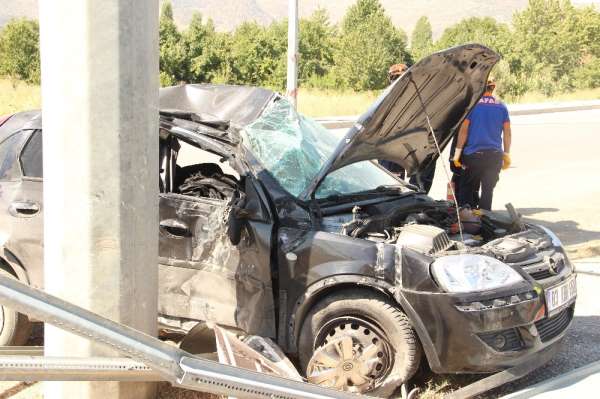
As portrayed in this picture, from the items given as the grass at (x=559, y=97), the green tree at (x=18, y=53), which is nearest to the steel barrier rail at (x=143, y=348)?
the grass at (x=559, y=97)

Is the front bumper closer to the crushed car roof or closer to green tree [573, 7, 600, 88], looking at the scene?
the crushed car roof

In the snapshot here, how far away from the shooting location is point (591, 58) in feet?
141

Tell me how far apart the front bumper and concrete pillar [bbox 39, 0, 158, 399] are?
143 centimetres

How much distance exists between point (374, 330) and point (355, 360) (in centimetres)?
19

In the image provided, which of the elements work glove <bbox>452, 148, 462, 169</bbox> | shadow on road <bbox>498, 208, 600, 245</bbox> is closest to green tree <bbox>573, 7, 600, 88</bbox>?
shadow on road <bbox>498, 208, 600, 245</bbox>

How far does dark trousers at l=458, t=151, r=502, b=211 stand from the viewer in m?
7.09

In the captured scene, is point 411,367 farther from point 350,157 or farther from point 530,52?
point 530,52

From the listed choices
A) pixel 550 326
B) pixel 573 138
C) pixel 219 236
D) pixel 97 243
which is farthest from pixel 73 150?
pixel 573 138

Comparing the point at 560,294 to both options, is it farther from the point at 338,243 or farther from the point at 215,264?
the point at 215,264

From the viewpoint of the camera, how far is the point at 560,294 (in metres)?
3.99

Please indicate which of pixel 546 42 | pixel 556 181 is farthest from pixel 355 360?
pixel 546 42

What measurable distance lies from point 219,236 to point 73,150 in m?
1.21

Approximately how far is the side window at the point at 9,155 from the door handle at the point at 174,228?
1104 millimetres

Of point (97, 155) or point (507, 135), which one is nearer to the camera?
point (97, 155)
